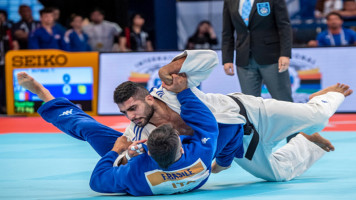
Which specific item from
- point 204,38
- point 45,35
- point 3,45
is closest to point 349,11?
point 204,38

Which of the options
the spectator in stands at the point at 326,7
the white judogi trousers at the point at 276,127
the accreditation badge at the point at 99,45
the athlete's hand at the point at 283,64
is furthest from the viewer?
the spectator in stands at the point at 326,7

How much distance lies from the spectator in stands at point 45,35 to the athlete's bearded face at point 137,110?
717 centimetres

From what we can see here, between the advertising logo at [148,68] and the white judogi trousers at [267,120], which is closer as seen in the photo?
the white judogi trousers at [267,120]

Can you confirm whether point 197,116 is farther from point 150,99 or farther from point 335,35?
point 335,35

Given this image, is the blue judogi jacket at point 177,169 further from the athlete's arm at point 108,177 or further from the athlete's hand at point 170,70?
the athlete's hand at point 170,70

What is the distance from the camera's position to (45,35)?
A: 1072 cm

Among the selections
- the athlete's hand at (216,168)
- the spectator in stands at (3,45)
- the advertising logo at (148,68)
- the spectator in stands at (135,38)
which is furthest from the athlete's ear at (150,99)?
the spectator in stands at (135,38)

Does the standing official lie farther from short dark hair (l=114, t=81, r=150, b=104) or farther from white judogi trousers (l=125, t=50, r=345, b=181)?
short dark hair (l=114, t=81, r=150, b=104)

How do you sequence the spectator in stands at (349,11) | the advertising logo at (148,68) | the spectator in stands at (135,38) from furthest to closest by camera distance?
the spectator in stands at (349,11) < the spectator in stands at (135,38) < the advertising logo at (148,68)

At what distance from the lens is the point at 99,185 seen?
3752 mm

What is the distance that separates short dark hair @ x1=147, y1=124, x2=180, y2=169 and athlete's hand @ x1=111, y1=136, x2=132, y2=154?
58 centimetres

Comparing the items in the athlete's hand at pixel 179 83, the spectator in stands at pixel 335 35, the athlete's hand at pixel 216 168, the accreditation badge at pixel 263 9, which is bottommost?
the athlete's hand at pixel 216 168

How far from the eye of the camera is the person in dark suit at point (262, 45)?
558 centimetres

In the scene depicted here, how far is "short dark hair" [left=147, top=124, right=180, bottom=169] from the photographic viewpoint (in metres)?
3.39
